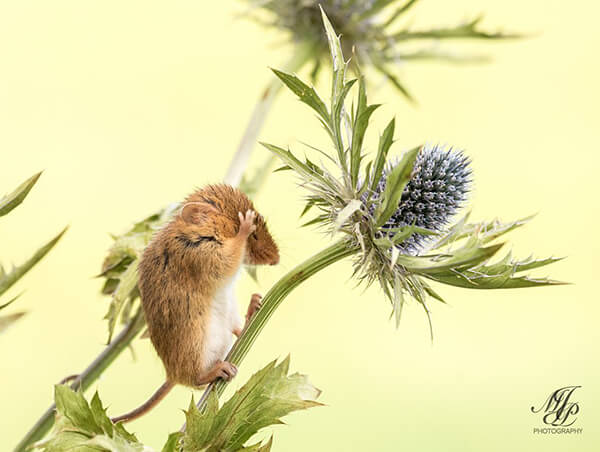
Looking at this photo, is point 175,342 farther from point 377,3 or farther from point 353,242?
point 377,3

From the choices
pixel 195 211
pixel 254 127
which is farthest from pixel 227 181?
pixel 195 211

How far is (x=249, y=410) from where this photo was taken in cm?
118

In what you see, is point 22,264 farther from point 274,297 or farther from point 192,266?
point 274,297

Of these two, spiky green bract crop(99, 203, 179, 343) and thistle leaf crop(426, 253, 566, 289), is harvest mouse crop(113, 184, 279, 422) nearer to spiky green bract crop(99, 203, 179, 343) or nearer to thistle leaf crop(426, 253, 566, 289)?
spiky green bract crop(99, 203, 179, 343)

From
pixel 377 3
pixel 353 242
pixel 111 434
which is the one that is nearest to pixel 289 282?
pixel 353 242

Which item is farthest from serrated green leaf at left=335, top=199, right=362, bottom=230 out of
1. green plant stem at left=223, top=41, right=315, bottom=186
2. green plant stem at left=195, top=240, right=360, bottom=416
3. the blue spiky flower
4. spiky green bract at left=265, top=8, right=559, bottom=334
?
green plant stem at left=223, top=41, right=315, bottom=186

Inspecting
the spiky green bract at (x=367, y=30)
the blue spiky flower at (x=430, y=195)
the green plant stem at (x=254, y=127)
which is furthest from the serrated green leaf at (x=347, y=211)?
the spiky green bract at (x=367, y=30)

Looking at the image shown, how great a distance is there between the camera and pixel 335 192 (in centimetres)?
139

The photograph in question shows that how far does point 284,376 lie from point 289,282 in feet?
0.63

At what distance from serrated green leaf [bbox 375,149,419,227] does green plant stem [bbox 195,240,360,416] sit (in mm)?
126

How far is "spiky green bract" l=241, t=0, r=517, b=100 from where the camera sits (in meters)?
2.40

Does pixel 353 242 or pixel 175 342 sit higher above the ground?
pixel 353 242

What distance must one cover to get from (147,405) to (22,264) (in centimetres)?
37

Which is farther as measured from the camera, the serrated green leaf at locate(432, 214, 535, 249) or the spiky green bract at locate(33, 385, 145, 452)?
the serrated green leaf at locate(432, 214, 535, 249)
